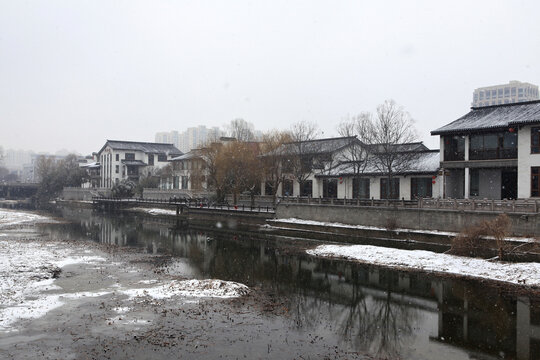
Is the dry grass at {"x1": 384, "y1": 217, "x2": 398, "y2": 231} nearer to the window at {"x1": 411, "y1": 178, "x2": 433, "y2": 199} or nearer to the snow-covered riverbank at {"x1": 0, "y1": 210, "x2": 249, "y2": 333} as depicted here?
the window at {"x1": 411, "y1": 178, "x2": 433, "y2": 199}

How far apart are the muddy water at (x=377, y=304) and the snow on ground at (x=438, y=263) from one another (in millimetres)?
1339

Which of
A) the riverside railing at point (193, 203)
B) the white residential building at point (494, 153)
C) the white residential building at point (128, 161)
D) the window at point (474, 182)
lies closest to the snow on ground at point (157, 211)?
the riverside railing at point (193, 203)

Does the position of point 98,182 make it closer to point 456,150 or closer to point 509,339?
point 456,150

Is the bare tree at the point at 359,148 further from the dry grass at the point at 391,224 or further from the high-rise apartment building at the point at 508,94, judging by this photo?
the high-rise apartment building at the point at 508,94

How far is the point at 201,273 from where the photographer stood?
23.3 metres

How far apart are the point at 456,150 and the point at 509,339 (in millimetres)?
27357

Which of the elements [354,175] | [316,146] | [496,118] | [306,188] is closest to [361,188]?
[354,175]

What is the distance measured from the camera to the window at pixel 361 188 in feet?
157

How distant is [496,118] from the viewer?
1455 inches

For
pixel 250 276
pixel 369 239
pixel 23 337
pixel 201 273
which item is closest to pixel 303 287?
pixel 250 276

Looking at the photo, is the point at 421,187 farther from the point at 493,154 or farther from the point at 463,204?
the point at 463,204

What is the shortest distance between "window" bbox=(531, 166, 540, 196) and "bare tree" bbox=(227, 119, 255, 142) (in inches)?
1733

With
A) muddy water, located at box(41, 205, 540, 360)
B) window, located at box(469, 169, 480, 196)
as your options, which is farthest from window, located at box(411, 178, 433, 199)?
muddy water, located at box(41, 205, 540, 360)

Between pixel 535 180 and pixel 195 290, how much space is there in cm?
2748
